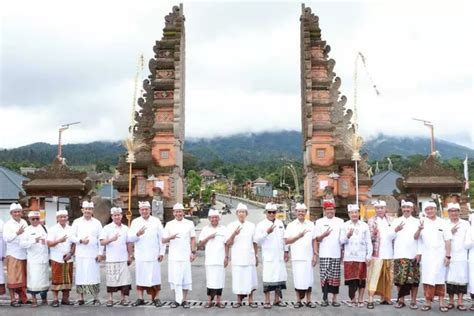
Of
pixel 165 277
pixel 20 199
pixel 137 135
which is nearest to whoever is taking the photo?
pixel 165 277

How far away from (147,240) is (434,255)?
5.50 m

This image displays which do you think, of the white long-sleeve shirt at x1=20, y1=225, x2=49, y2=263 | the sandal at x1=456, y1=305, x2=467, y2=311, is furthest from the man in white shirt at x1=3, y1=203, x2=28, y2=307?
the sandal at x1=456, y1=305, x2=467, y2=311

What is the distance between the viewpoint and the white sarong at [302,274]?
10406 mm

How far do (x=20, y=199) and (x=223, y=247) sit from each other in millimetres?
9820

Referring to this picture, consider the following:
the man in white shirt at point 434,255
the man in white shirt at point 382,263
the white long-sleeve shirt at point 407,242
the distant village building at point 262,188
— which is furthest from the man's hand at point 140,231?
the distant village building at point 262,188

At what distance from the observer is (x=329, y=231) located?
10.5 m

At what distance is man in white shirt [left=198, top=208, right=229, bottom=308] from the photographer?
413 inches

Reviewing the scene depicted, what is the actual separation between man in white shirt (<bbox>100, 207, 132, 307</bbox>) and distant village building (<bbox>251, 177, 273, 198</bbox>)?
81364 millimetres

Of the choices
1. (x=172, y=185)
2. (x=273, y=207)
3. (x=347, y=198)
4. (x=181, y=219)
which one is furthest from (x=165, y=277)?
(x=347, y=198)

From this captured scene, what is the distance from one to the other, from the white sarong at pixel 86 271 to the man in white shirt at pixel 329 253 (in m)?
4.38

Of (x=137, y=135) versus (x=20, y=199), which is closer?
(x=20, y=199)

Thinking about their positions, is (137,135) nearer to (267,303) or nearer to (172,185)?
(172,185)

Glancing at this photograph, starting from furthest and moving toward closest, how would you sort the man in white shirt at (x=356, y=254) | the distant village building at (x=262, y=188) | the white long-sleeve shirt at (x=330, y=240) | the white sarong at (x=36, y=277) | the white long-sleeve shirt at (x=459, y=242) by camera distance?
the distant village building at (x=262, y=188) → the white sarong at (x=36, y=277) → the white long-sleeve shirt at (x=330, y=240) → the man in white shirt at (x=356, y=254) → the white long-sleeve shirt at (x=459, y=242)

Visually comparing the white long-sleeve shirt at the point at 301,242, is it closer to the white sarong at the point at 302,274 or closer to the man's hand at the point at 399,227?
the white sarong at the point at 302,274
